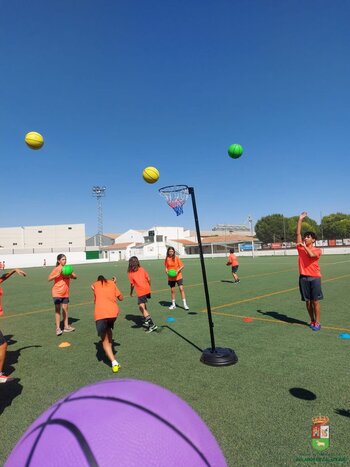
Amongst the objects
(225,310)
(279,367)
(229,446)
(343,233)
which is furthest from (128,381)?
(343,233)

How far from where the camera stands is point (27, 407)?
14.1 ft

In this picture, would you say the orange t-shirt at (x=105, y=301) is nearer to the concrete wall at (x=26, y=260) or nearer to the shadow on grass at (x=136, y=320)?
the shadow on grass at (x=136, y=320)

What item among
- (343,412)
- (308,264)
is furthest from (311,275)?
(343,412)

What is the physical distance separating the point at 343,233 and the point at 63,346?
3550 inches

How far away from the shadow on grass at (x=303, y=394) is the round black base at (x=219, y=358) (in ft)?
4.10

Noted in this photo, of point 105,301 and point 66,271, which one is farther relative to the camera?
point 66,271

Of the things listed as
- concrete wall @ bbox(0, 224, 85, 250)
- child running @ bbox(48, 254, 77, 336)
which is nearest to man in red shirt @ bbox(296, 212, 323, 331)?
child running @ bbox(48, 254, 77, 336)

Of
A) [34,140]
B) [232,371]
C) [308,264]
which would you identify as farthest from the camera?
[34,140]

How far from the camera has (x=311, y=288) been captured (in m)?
7.66

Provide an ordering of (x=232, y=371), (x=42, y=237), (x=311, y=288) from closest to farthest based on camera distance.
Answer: (x=232, y=371), (x=311, y=288), (x=42, y=237)

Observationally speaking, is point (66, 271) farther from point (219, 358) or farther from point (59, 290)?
point (219, 358)

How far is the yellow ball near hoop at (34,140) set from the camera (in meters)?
10.1

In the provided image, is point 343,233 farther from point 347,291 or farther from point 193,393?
point 193,393

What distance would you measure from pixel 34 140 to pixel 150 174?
4.34m
